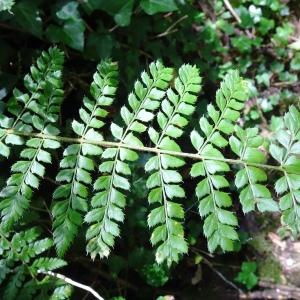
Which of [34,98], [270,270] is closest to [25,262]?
[34,98]

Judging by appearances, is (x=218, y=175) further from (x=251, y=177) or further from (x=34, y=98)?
(x=34, y=98)

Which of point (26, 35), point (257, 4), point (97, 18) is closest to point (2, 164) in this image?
point (26, 35)

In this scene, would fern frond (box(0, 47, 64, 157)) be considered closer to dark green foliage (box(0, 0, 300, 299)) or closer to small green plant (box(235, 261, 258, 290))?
dark green foliage (box(0, 0, 300, 299))

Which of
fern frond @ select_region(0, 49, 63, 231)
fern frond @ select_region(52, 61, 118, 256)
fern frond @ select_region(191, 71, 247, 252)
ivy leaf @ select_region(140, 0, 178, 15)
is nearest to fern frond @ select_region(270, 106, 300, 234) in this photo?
fern frond @ select_region(191, 71, 247, 252)

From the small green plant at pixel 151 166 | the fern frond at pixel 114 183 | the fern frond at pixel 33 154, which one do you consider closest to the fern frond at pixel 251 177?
the small green plant at pixel 151 166

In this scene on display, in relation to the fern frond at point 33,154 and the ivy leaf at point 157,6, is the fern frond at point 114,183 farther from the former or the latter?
the ivy leaf at point 157,6

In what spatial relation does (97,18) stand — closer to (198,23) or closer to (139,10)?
(139,10)
